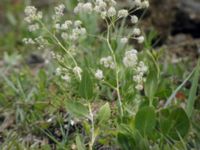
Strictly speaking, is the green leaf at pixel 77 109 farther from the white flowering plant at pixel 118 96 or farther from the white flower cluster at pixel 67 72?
the white flower cluster at pixel 67 72

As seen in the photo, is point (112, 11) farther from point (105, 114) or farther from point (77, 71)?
point (105, 114)

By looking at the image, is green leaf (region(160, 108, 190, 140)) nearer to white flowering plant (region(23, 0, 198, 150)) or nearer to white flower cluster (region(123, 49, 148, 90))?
white flowering plant (region(23, 0, 198, 150))

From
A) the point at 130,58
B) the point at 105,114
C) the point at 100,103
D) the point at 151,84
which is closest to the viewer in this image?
the point at 130,58

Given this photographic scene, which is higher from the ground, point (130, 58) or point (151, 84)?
point (130, 58)

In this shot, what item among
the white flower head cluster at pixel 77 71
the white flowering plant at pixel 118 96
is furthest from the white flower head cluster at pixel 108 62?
the white flower head cluster at pixel 77 71

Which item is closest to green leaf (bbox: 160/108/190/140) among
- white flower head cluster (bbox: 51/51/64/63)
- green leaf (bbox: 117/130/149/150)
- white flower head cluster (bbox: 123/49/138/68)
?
green leaf (bbox: 117/130/149/150)

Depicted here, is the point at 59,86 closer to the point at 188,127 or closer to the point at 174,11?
the point at 188,127

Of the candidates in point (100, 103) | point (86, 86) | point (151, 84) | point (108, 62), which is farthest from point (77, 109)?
point (100, 103)
